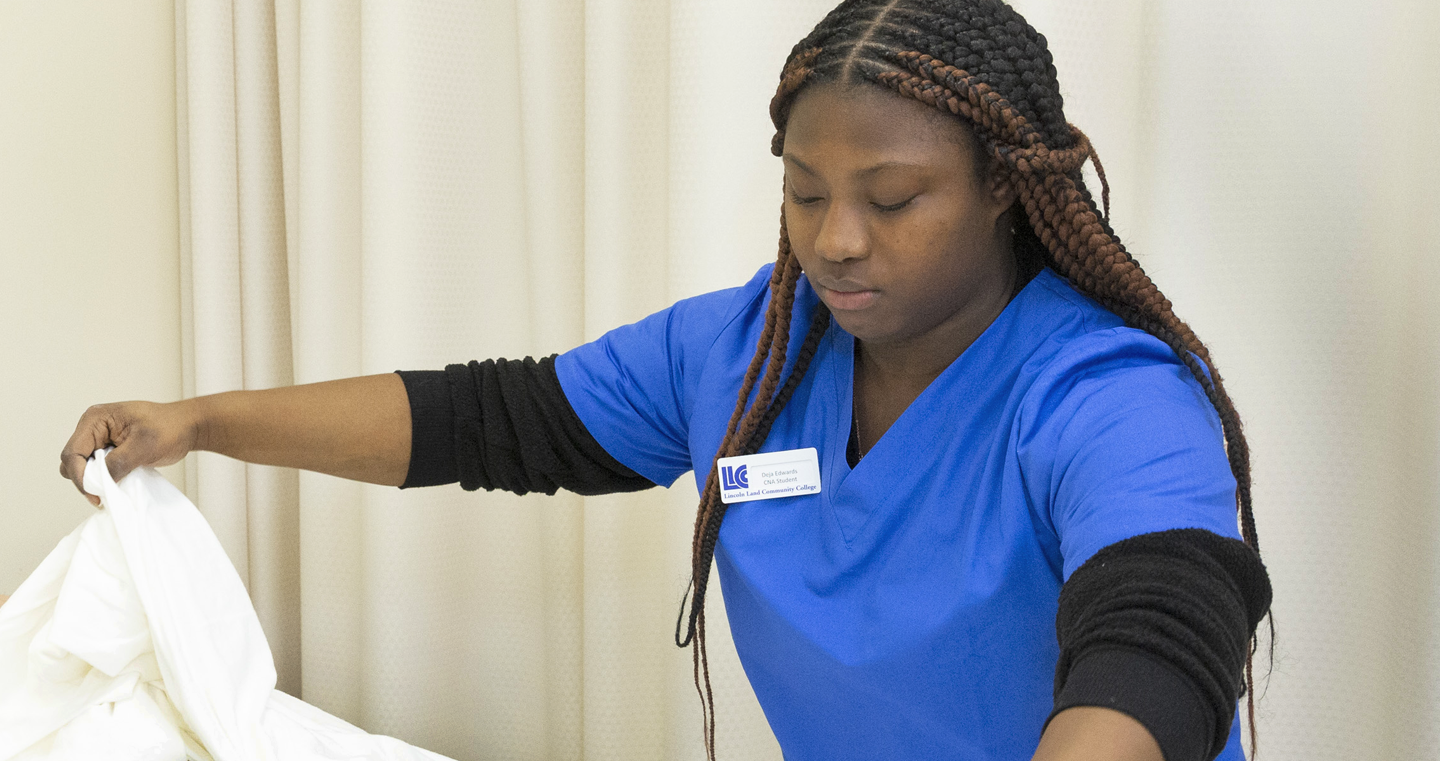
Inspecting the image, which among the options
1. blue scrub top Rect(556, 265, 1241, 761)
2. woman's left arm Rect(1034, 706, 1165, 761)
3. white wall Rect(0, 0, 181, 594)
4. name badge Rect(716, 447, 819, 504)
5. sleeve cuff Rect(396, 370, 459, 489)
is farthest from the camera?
white wall Rect(0, 0, 181, 594)

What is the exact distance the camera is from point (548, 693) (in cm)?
166

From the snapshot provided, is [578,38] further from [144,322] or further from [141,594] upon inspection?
[141,594]

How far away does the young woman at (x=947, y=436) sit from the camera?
0.66 m

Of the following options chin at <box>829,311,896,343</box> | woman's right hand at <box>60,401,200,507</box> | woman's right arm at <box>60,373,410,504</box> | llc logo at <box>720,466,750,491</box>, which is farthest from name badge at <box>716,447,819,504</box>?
woman's right hand at <box>60,401,200,507</box>

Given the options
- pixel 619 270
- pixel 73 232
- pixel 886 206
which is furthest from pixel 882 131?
pixel 73 232

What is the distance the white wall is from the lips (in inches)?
46.9

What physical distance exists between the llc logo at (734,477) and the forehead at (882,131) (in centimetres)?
29

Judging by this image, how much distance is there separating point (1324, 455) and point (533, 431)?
800 mm

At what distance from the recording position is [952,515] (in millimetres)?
880

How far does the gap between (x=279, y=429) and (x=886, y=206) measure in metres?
0.63

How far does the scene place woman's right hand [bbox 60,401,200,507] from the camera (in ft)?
3.37

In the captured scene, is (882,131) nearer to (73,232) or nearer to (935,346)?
(935,346)

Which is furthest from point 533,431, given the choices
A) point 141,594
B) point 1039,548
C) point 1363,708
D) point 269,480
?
point 1363,708

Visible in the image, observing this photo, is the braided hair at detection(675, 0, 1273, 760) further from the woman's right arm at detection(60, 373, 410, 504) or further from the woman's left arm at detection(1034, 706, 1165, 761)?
the woman's right arm at detection(60, 373, 410, 504)
